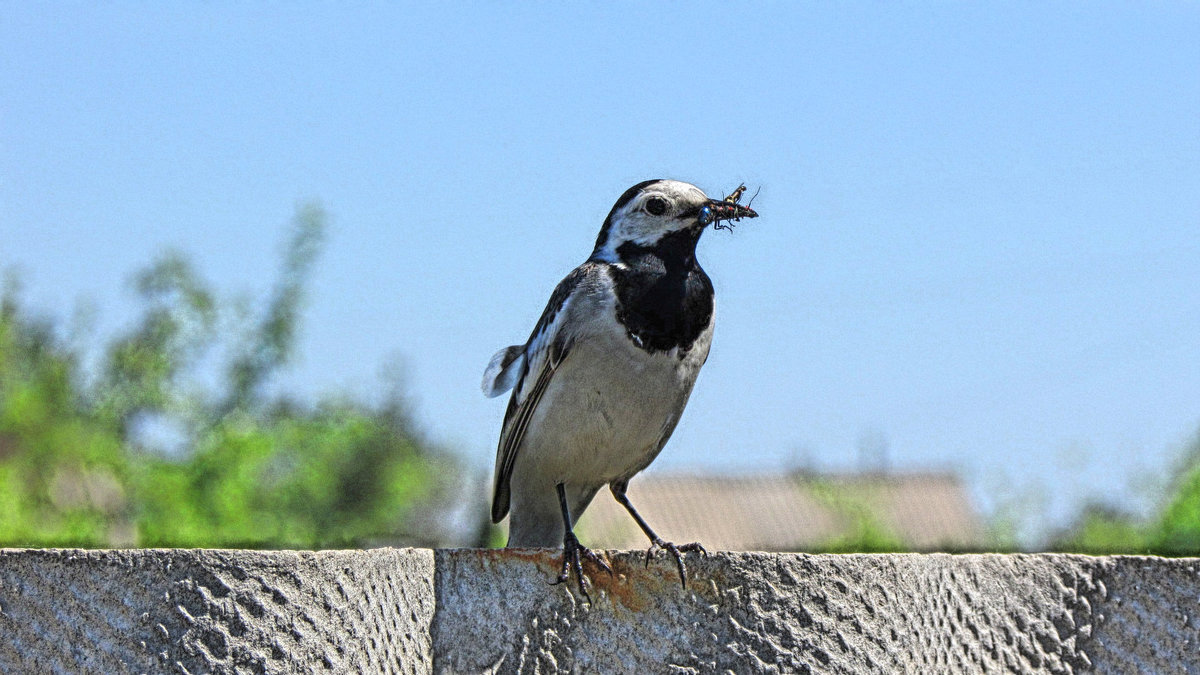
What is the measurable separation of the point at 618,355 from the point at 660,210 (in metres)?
0.51

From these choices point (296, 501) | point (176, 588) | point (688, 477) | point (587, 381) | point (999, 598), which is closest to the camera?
point (176, 588)

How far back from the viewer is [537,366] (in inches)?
189

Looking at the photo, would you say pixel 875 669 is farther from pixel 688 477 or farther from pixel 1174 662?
pixel 688 477

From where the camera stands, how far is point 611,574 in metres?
3.04

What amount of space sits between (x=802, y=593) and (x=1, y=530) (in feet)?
48.6

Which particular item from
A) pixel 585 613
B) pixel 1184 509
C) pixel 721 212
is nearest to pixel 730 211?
pixel 721 212

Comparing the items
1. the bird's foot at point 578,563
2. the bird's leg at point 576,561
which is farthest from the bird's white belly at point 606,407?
the bird's foot at point 578,563

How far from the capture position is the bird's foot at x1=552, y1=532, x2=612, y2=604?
2955 millimetres

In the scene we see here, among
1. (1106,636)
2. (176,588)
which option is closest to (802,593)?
(1106,636)

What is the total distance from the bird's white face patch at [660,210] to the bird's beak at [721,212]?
0.02m

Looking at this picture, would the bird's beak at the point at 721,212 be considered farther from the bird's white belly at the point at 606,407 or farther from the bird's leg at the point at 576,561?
the bird's leg at the point at 576,561

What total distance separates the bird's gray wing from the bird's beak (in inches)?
15.9

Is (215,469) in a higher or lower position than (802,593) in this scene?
lower

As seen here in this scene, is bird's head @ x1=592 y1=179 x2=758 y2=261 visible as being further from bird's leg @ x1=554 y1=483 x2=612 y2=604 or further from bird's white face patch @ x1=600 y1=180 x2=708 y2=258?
bird's leg @ x1=554 y1=483 x2=612 y2=604
